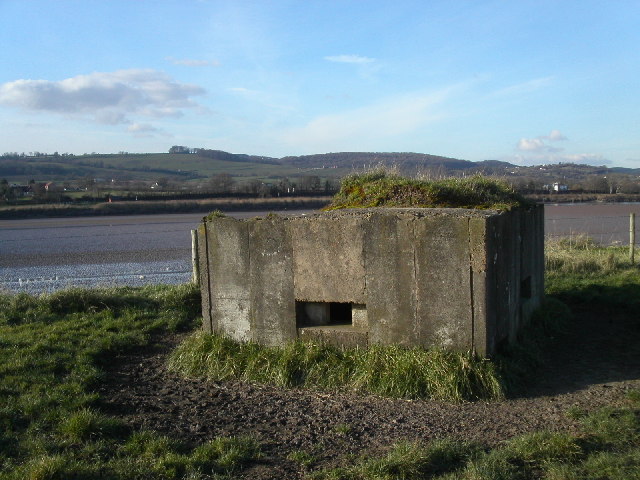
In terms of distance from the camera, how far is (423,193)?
796 centimetres

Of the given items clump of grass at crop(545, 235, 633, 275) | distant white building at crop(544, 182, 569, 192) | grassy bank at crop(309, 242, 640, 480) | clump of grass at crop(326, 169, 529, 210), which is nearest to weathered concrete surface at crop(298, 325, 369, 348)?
clump of grass at crop(326, 169, 529, 210)

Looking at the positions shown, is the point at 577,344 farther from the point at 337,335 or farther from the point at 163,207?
the point at 163,207

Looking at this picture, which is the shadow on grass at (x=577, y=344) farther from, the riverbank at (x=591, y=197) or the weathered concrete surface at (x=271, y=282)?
the riverbank at (x=591, y=197)

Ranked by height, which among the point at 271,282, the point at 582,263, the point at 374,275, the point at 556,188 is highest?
the point at 556,188

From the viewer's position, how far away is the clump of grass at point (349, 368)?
624cm

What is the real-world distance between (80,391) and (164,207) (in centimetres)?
3735

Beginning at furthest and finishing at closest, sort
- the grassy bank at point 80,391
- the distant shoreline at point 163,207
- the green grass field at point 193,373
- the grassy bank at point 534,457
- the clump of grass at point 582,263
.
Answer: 1. the distant shoreline at point 163,207
2. the clump of grass at point 582,263
3. the grassy bank at point 80,391
4. the green grass field at point 193,373
5. the grassy bank at point 534,457

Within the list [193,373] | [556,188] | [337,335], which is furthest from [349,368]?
[556,188]

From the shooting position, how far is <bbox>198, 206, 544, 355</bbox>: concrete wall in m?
6.48

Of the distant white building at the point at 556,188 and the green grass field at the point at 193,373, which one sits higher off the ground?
the distant white building at the point at 556,188

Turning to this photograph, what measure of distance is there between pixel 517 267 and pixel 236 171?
82353 mm

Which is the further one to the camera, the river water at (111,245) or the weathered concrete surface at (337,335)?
the river water at (111,245)

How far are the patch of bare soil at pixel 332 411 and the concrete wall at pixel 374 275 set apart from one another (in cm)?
79

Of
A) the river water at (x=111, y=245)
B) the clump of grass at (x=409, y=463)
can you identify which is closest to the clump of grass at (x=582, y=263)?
the river water at (x=111, y=245)
